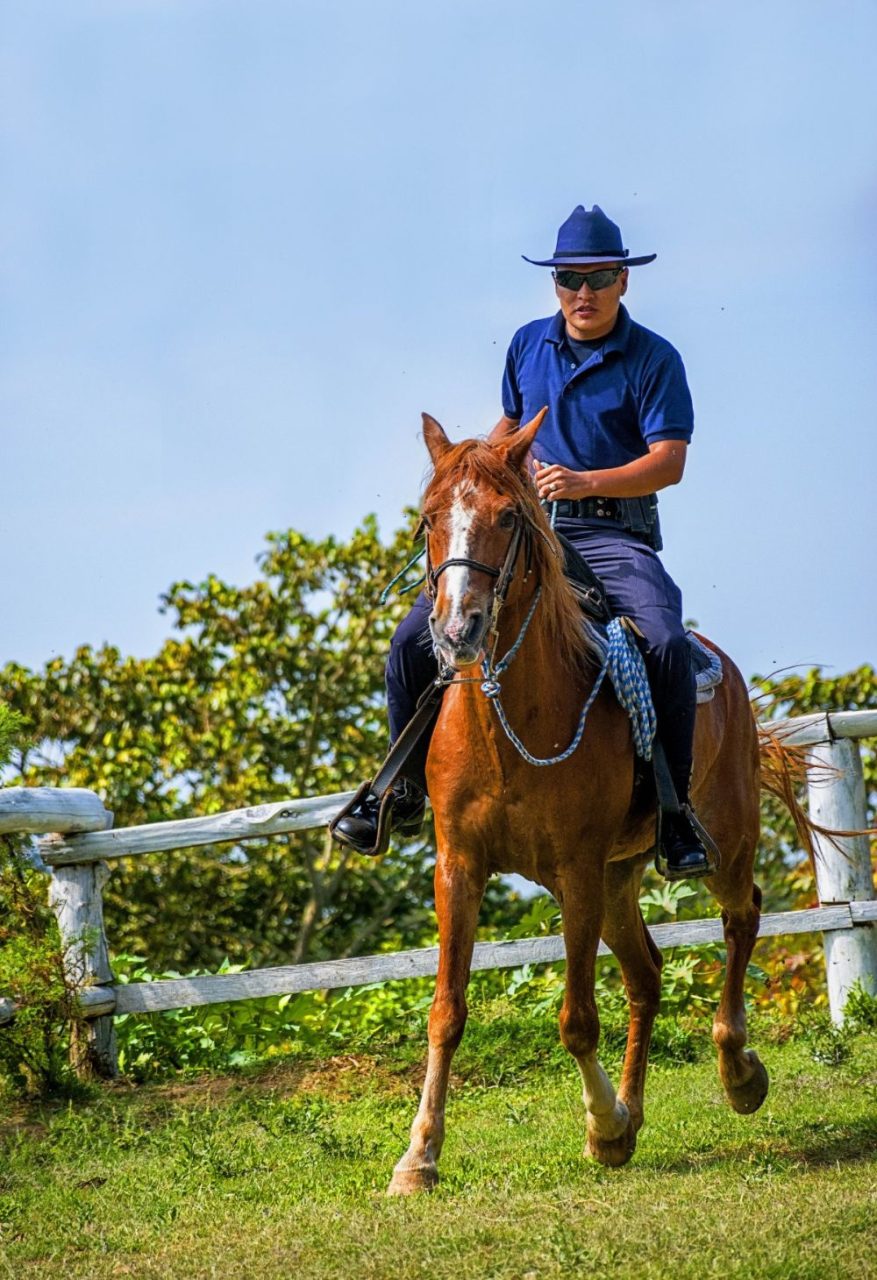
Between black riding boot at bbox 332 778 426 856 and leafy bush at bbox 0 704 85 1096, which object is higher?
black riding boot at bbox 332 778 426 856

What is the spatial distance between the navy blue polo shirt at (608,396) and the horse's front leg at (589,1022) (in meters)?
1.83

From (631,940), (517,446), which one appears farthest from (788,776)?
(517,446)

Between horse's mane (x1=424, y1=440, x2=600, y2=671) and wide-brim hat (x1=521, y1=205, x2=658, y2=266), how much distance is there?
139 centimetres

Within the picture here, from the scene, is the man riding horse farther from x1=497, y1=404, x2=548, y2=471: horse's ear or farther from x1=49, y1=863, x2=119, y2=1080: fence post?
x1=49, y1=863, x2=119, y2=1080: fence post

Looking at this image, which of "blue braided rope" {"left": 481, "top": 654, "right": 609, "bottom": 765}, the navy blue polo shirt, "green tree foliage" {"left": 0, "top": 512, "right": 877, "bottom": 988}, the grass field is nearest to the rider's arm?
the navy blue polo shirt

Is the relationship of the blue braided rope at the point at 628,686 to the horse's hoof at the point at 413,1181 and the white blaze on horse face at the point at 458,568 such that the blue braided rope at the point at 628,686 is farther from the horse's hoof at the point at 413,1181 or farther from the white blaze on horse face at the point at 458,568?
the horse's hoof at the point at 413,1181

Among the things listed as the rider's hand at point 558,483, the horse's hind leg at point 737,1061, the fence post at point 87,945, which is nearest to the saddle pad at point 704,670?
the rider's hand at point 558,483

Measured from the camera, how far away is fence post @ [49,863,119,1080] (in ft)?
27.0

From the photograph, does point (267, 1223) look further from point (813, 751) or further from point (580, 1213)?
point (813, 751)

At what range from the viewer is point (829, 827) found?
29.8 ft

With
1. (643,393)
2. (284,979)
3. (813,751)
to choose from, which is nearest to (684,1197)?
(643,393)

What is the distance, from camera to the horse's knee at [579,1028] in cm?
575

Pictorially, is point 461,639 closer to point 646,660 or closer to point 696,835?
point 646,660

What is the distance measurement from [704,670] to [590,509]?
0.99 meters
